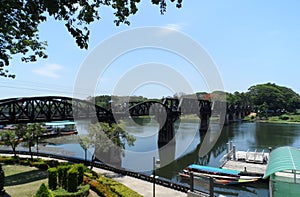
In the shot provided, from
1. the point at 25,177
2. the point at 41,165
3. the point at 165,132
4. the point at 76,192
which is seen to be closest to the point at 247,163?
the point at 76,192

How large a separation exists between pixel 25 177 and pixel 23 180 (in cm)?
103

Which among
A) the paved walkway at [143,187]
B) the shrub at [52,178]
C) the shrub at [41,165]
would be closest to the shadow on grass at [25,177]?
the shrub at [41,165]

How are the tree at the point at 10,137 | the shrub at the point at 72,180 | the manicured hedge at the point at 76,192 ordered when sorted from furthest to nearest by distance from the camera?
the tree at the point at 10,137, the shrub at the point at 72,180, the manicured hedge at the point at 76,192

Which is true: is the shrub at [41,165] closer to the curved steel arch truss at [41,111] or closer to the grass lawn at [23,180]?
the grass lawn at [23,180]

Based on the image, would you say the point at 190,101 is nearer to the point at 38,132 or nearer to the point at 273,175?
the point at 38,132

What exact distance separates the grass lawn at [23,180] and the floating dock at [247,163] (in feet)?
73.4

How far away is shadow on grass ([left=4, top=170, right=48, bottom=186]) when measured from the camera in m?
23.0

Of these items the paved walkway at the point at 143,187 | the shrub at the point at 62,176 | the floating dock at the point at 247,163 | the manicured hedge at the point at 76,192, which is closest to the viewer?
the manicured hedge at the point at 76,192

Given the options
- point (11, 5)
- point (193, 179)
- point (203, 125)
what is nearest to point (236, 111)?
point (203, 125)

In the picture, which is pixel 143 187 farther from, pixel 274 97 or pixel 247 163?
pixel 274 97

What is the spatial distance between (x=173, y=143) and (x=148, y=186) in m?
33.2

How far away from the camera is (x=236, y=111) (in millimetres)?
127375

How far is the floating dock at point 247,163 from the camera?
30.1 m

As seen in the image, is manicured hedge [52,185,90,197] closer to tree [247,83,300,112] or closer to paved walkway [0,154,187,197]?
paved walkway [0,154,187,197]
